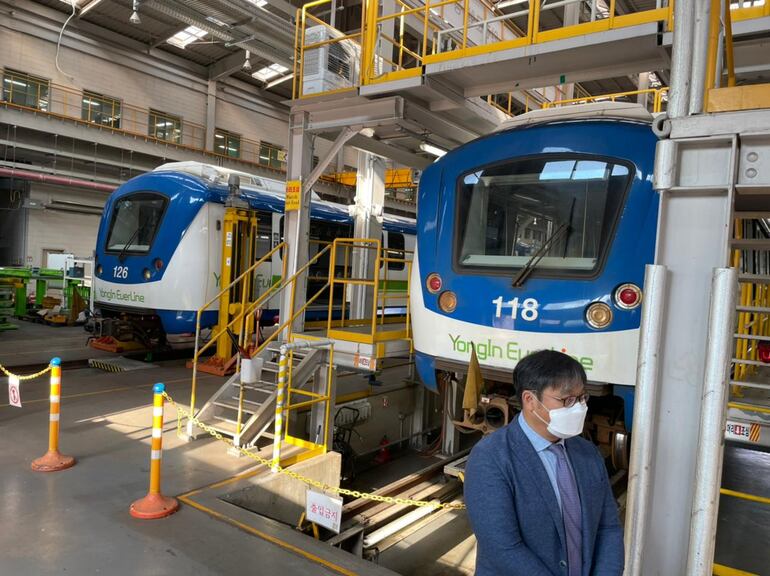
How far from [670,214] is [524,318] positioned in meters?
1.92

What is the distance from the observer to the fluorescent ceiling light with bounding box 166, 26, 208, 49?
21844 millimetres

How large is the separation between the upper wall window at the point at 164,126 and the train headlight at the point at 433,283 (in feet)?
70.3

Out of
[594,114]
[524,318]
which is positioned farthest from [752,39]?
[524,318]

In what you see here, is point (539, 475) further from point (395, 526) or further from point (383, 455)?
point (383, 455)

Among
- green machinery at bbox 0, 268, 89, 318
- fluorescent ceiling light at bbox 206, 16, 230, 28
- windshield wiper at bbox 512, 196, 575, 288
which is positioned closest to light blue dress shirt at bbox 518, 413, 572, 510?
windshield wiper at bbox 512, 196, 575, 288

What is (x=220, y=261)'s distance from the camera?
32.5ft

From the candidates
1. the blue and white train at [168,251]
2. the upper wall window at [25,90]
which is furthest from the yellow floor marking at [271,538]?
the upper wall window at [25,90]

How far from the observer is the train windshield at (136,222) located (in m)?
9.95

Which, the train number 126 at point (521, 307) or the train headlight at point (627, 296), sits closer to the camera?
the train headlight at point (627, 296)

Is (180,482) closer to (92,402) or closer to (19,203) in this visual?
(92,402)

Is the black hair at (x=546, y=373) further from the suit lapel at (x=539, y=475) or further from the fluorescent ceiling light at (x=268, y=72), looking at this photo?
the fluorescent ceiling light at (x=268, y=72)

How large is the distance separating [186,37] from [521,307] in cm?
2258

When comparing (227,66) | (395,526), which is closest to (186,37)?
(227,66)

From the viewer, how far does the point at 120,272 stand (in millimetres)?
10125
